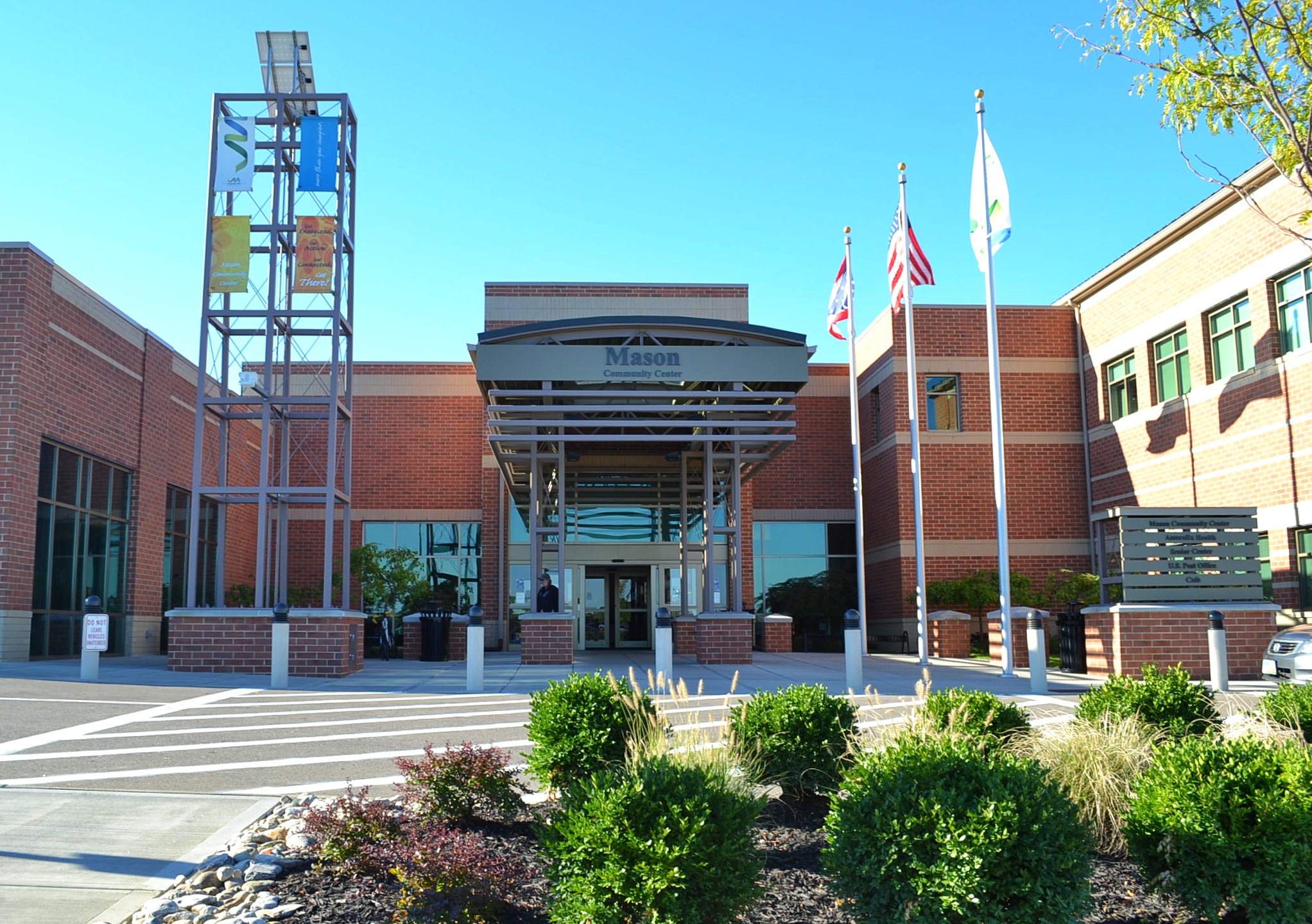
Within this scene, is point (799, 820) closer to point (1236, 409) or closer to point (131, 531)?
point (1236, 409)

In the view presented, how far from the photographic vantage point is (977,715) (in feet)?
23.0

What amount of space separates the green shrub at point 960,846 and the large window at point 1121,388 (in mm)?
23132

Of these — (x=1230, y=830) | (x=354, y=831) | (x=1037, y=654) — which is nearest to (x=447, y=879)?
(x=354, y=831)

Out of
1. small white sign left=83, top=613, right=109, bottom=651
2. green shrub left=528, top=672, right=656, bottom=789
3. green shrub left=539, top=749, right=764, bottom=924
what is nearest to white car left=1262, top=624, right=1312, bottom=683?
green shrub left=528, top=672, right=656, bottom=789

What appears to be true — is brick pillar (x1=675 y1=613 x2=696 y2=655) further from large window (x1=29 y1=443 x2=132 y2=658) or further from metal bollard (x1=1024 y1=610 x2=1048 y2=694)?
large window (x1=29 y1=443 x2=132 y2=658)

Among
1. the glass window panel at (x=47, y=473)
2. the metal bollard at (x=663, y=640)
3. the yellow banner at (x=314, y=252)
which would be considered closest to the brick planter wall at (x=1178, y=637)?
the metal bollard at (x=663, y=640)

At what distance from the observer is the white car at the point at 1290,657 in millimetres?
15203

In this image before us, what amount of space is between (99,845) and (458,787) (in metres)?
1.95

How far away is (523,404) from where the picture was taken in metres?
20.6

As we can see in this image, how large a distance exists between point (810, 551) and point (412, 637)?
39.6ft

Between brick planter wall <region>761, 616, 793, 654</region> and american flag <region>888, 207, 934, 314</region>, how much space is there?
8.67 metres

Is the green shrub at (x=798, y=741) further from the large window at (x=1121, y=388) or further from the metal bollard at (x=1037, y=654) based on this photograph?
the large window at (x=1121, y=388)

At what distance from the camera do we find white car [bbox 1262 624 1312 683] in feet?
49.9

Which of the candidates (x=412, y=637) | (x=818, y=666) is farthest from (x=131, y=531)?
(x=818, y=666)
